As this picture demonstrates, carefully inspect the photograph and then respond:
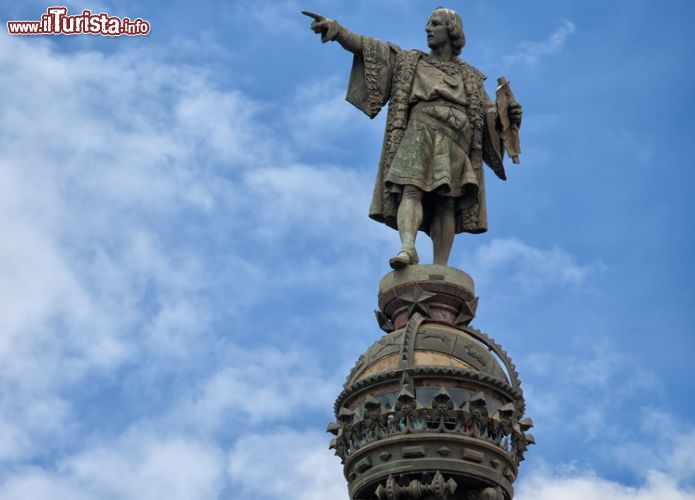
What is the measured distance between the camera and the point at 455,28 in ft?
69.7

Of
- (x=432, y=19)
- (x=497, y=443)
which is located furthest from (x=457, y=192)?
(x=497, y=443)

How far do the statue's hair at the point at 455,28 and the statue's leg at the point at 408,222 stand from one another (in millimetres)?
2519

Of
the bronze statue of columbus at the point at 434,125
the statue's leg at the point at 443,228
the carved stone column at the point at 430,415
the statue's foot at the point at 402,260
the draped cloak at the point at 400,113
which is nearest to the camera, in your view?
the carved stone column at the point at 430,415

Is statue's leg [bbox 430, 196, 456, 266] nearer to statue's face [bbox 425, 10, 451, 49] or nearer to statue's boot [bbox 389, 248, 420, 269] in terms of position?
statue's boot [bbox 389, 248, 420, 269]

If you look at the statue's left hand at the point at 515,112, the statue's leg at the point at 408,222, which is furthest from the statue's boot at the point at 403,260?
the statue's left hand at the point at 515,112

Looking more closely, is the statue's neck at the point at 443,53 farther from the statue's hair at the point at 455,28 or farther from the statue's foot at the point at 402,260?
the statue's foot at the point at 402,260

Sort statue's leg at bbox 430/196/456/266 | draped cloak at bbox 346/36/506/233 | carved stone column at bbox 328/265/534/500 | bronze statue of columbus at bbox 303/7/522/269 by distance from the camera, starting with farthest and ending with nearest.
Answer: draped cloak at bbox 346/36/506/233
statue's leg at bbox 430/196/456/266
bronze statue of columbus at bbox 303/7/522/269
carved stone column at bbox 328/265/534/500

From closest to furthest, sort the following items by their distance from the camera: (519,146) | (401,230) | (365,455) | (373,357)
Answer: (365,455) < (373,357) < (401,230) < (519,146)

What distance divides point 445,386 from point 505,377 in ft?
3.80

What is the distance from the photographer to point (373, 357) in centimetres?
1839

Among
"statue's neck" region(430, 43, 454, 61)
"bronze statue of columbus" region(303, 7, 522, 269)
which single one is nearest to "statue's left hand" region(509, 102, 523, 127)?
"bronze statue of columbus" region(303, 7, 522, 269)

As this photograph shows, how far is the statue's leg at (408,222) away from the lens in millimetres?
19359

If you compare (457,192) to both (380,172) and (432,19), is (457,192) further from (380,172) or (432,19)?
(432,19)

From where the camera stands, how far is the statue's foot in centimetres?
1923
